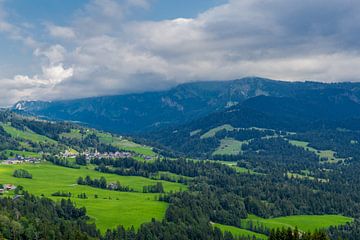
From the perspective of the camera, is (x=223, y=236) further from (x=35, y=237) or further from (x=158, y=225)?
(x=35, y=237)

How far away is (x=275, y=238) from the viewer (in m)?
135

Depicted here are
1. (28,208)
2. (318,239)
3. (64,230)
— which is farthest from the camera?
(28,208)

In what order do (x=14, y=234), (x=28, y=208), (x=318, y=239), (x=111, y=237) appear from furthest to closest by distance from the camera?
(x=28, y=208), (x=111, y=237), (x=14, y=234), (x=318, y=239)

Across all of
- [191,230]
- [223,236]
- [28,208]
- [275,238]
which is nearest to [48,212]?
[28,208]

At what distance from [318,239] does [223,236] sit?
2803 inches

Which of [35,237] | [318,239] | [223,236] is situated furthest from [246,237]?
[35,237]

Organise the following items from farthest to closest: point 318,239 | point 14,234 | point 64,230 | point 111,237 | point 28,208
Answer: point 28,208 → point 111,237 → point 64,230 → point 14,234 → point 318,239

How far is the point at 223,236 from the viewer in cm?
19612

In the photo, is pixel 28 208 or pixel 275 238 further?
pixel 28 208

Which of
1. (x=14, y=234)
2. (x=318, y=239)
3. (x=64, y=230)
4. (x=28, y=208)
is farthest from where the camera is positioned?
(x=28, y=208)

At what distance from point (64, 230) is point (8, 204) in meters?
34.3

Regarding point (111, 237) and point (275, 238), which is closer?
point (275, 238)

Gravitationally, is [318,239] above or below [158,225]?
above

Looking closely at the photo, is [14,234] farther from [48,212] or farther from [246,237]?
[246,237]
